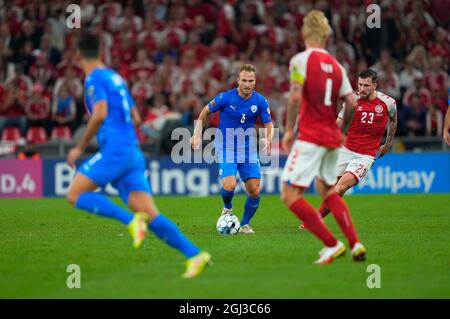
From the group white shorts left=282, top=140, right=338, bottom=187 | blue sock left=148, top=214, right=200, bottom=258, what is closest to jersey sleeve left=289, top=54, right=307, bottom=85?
white shorts left=282, top=140, right=338, bottom=187

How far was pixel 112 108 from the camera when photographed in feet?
29.2

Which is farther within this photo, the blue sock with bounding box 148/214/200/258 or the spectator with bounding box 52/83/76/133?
the spectator with bounding box 52/83/76/133

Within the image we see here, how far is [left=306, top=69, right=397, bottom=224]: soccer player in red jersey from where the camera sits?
13797 mm

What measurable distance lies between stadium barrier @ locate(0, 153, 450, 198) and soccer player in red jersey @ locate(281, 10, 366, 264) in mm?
12201

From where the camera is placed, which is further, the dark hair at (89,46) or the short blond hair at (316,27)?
the short blond hair at (316,27)

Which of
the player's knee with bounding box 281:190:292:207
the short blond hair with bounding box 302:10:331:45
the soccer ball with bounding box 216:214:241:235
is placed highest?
the short blond hair with bounding box 302:10:331:45

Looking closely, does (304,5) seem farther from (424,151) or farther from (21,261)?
(21,261)

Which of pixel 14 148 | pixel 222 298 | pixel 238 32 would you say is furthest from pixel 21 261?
pixel 238 32

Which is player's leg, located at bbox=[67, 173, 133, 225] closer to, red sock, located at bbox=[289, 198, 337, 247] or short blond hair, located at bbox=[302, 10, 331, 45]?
red sock, located at bbox=[289, 198, 337, 247]

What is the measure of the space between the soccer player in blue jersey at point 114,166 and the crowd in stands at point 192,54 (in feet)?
42.0

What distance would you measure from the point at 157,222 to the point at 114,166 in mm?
694

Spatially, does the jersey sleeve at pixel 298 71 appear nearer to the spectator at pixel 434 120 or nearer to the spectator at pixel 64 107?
the spectator at pixel 434 120

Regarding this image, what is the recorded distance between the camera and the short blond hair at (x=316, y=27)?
30.5 ft

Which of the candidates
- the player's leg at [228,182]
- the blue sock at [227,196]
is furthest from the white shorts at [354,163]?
the blue sock at [227,196]
